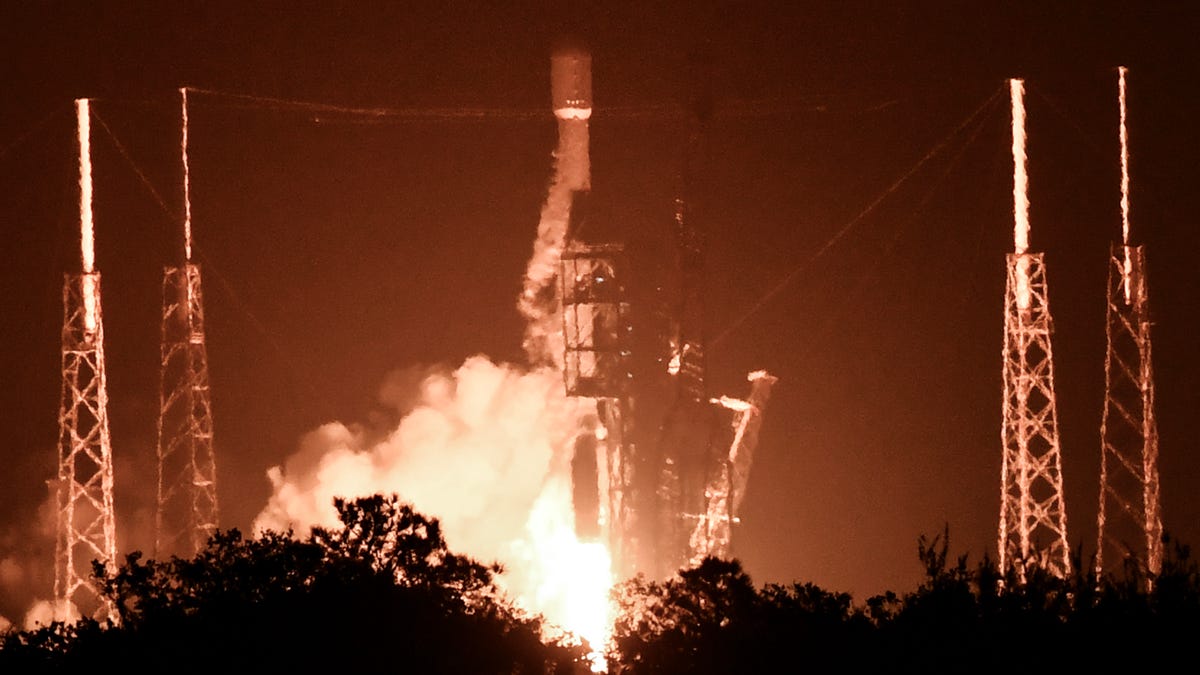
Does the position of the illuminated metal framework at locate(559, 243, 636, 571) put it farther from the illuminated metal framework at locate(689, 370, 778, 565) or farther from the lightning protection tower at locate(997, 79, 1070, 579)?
the lightning protection tower at locate(997, 79, 1070, 579)

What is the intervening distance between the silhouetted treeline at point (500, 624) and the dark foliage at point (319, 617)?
30mm

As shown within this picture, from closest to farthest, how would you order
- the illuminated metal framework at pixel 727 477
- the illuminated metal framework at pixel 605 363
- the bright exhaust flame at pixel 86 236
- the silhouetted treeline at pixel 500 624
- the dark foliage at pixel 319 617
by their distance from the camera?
the silhouetted treeline at pixel 500 624 < the dark foliage at pixel 319 617 < the bright exhaust flame at pixel 86 236 < the illuminated metal framework at pixel 605 363 < the illuminated metal framework at pixel 727 477

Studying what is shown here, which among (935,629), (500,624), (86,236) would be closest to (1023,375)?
(935,629)

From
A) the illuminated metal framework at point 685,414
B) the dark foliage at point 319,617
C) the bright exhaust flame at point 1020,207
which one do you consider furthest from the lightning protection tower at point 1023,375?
the dark foliage at point 319,617

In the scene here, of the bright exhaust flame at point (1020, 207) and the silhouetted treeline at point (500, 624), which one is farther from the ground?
the bright exhaust flame at point (1020, 207)

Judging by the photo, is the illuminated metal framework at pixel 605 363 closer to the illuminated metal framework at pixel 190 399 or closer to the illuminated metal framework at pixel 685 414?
the illuminated metal framework at pixel 685 414

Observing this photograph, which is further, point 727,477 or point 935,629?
point 727,477

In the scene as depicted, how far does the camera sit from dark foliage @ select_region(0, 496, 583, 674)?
28.8m

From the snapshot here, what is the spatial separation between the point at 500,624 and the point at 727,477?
97.8 ft

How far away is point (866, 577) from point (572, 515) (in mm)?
12053

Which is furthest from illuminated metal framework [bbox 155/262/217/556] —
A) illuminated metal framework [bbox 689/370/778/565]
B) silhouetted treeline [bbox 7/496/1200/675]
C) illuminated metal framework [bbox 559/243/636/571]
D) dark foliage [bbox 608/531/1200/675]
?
dark foliage [bbox 608/531/1200/675]

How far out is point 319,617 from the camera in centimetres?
2955

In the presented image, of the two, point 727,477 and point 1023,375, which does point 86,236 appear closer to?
point 727,477

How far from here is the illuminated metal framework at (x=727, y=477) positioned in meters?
60.3
